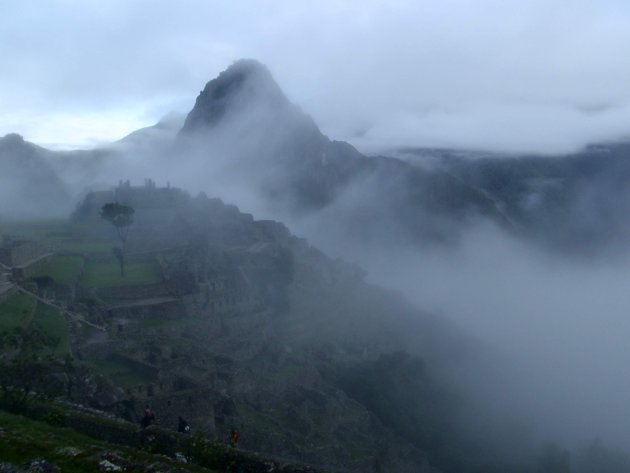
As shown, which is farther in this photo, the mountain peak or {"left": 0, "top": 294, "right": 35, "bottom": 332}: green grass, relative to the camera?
the mountain peak

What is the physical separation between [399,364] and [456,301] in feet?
76.7

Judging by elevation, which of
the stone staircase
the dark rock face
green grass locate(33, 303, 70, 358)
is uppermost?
the dark rock face

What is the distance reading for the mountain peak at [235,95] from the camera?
101000 millimetres

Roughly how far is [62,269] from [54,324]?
30.4ft

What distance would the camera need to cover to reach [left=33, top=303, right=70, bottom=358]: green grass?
78.7 feet

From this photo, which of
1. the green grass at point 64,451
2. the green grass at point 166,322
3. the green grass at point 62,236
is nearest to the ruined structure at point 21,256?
the green grass at point 62,236

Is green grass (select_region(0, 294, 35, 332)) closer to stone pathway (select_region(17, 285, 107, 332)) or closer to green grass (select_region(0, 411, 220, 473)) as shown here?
stone pathway (select_region(17, 285, 107, 332))

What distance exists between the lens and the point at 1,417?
46.1ft

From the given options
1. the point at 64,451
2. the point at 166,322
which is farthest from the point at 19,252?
the point at 64,451

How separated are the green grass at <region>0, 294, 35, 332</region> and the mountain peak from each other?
75002 millimetres

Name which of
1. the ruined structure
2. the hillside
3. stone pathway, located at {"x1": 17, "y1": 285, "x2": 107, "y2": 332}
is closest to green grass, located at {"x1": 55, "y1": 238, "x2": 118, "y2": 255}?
the hillside

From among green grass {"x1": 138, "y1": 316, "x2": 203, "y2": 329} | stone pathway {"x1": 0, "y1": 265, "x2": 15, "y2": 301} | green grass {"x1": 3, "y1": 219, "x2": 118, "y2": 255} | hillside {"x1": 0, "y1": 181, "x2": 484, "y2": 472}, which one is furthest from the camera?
green grass {"x1": 3, "y1": 219, "x2": 118, "y2": 255}

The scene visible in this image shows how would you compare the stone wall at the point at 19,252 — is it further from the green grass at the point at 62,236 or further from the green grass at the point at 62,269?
the green grass at the point at 62,236

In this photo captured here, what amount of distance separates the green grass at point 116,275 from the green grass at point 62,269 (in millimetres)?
555
